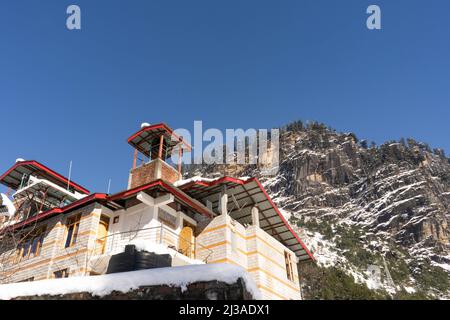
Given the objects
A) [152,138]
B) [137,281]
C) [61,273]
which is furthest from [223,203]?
[137,281]

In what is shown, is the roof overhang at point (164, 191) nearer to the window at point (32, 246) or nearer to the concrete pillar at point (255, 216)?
the concrete pillar at point (255, 216)

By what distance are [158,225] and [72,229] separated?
19.3 feet

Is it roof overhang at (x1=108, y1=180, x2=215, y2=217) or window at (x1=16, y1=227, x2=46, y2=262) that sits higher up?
roof overhang at (x1=108, y1=180, x2=215, y2=217)

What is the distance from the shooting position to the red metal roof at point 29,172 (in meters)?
25.3

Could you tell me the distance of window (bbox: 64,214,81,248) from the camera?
66.1 ft

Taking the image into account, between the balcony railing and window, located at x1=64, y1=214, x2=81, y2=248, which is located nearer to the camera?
the balcony railing

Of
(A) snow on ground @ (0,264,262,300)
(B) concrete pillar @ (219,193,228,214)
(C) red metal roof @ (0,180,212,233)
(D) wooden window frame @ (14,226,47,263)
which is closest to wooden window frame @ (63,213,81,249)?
(C) red metal roof @ (0,180,212,233)

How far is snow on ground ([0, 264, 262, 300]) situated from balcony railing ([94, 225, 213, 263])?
375 inches

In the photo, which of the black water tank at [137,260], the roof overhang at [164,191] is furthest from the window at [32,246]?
the black water tank at [137,260]

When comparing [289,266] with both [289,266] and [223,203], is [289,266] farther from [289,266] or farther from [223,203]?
[223,203]

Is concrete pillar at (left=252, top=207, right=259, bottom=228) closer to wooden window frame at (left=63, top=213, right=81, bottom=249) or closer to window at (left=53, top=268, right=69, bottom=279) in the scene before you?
wooden window frame at (left=63, top=213, right=81, bottom=249)

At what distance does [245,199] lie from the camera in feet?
73.5

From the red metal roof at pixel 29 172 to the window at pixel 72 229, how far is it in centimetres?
618
